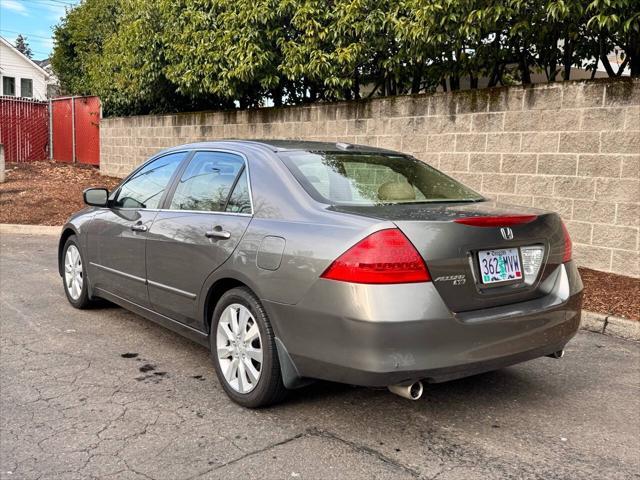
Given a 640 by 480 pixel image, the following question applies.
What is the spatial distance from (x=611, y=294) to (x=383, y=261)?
4117 mm

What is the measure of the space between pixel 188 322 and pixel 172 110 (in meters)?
12.2

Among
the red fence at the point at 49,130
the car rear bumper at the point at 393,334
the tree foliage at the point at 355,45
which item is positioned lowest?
the car rear bumper at the point at 393,334

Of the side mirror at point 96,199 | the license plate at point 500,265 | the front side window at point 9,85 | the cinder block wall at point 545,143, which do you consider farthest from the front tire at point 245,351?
the front side window at point 9,85

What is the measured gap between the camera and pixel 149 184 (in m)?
4.87

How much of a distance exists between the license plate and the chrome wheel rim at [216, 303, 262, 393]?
4.19 feet

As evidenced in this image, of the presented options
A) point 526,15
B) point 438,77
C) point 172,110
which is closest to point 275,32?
point 438,77

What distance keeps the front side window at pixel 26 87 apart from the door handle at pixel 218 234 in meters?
43.0

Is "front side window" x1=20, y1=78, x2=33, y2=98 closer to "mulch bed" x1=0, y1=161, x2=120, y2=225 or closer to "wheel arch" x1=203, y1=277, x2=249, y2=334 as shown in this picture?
"mulch bed" x1=0, y1=161, x2=120, y2=225

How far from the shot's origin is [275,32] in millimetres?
10320

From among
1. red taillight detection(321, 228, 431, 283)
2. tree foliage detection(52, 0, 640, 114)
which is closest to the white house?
tree foliage detection(52, 0, 640, 114)

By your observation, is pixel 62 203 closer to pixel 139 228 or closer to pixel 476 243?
pixel 139 228

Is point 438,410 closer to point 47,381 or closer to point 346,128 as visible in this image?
point 47,381

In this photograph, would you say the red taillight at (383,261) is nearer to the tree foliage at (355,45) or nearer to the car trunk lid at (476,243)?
the car trunk lid at (476,243)

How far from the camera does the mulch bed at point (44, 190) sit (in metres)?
11.8
